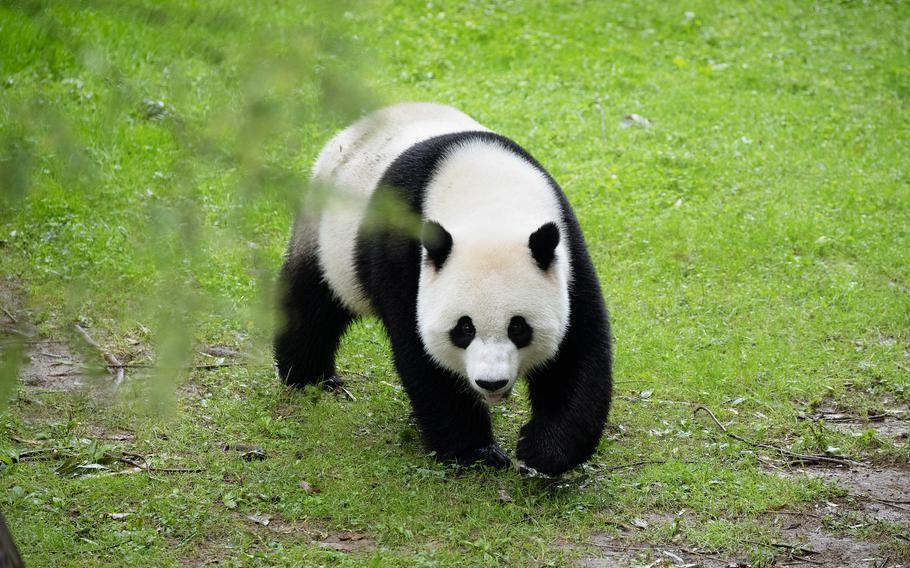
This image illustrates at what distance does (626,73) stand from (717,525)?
816cm

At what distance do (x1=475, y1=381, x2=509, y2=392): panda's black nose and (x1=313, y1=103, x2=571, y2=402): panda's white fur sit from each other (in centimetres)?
3

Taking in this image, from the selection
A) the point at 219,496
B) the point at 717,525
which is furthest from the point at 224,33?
the point at 717,525

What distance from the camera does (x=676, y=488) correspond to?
17.6 ft

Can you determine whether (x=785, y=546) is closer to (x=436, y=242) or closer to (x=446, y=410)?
(x=446, y=410)

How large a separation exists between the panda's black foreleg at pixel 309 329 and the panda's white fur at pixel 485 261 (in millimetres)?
504

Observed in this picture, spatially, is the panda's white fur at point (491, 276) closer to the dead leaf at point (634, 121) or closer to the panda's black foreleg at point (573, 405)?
the panda's black foreleg at point (573, 405)

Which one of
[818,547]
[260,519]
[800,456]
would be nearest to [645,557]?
[818,547]

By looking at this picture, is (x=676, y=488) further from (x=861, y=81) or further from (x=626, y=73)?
(x=861, y=81)

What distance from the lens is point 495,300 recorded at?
4844mm

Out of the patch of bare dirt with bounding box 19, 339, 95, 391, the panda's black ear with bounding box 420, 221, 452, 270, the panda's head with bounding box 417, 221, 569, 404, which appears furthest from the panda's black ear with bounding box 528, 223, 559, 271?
the patch of bare dirt with bounding box 19, 339, 95, 391

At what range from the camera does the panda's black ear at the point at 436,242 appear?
4648 millimetres

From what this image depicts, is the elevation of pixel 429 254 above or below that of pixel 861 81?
above

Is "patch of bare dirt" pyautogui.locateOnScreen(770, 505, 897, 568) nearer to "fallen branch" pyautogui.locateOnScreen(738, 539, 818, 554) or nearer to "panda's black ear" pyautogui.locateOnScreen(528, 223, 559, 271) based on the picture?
"fallen branch" pyautogui.locateOnScreen(738, 539, 818, 554)

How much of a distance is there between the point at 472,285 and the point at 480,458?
1157 mm
